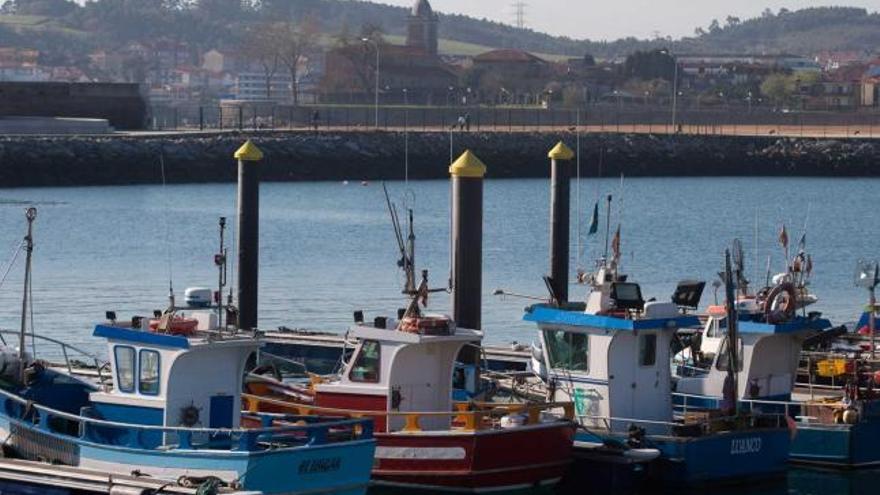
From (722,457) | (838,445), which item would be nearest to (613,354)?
(722,457)

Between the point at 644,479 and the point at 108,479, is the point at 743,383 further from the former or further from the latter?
the point at 108,479

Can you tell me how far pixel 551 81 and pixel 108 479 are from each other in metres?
158

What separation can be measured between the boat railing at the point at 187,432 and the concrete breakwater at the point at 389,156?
51.1 metres

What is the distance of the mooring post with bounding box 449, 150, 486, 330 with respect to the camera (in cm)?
2811

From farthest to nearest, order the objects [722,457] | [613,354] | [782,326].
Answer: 1. [782,326]
2. [613,354]
3. [722,457]

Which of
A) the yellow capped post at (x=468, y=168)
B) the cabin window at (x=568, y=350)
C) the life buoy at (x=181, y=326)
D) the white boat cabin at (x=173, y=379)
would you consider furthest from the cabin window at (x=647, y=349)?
the life buoy at (x=181, y=326)

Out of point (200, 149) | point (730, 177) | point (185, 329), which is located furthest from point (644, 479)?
point (730, 177)

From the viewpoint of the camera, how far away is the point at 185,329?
2153cm

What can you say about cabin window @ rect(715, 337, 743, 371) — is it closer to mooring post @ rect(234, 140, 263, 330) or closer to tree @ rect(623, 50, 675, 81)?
mooring post @ rect(234, 140, 263, 330)

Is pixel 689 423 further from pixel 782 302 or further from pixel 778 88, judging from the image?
pixel 778 88

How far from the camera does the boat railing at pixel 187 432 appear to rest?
66.7ft

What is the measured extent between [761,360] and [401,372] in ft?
15.6

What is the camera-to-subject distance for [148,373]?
70.3ft

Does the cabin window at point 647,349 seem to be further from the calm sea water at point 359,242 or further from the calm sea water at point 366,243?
the calm sea water at point 359,242
